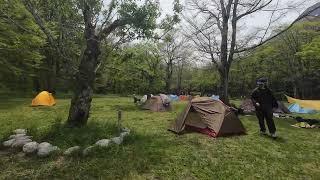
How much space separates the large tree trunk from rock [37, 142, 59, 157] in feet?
4.99

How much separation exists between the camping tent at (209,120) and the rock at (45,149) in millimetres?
4287

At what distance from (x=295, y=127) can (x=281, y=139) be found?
325cm

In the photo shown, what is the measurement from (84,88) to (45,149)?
7.67ft

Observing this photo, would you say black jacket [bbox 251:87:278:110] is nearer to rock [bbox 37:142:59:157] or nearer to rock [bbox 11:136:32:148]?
rock [bbox 37:142:59:157]

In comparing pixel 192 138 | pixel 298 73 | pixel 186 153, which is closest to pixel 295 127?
pixel 192 138

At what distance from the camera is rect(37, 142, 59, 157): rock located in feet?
21.2

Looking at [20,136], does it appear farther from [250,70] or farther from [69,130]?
[250,70]

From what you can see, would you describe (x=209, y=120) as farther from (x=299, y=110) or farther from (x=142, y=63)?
(x=142, y=63)

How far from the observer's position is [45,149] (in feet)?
21.4

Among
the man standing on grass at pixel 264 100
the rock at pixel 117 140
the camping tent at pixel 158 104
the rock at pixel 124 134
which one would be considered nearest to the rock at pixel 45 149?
the rock at pixel 117 140

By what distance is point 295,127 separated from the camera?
1180cm

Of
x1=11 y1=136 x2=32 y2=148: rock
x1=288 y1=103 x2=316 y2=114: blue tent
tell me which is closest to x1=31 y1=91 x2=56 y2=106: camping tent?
x1=11 y1=136 x2=32 y2=148: rock

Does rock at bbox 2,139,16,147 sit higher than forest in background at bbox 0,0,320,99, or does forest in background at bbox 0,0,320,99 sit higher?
forest in background at bbox 0,0,320,99

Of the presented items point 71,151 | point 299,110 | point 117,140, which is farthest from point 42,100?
point 299,110
